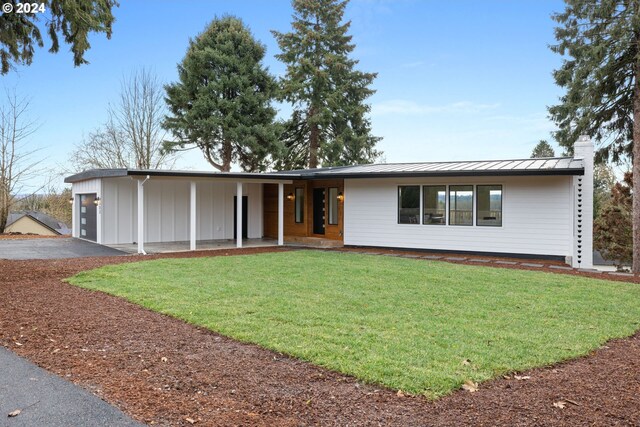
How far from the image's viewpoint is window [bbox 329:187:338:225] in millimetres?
16391

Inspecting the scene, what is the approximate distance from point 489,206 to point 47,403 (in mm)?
12093

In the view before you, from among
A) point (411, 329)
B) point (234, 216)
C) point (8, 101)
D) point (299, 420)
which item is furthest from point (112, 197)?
point (299, 420)

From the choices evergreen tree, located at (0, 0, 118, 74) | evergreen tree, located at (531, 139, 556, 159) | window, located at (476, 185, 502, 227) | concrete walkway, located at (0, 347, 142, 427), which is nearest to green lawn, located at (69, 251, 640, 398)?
concrete walkway, located at (0, 347, 142, 427)

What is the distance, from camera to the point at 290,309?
5961 millimetres

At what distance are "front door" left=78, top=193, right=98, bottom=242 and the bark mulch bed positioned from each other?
12.0 metres

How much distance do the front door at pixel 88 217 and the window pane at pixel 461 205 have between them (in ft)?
39.3

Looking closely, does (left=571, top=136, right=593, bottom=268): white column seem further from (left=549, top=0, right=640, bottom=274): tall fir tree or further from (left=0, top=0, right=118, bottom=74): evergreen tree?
(left=0, top=0, right=118, bottom=74): evergreen tree

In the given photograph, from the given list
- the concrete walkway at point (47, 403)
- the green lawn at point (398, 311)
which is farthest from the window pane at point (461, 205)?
the concrete walkway at point (47, 403)

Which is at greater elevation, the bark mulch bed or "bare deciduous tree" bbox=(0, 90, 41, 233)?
"bare deciduous tree" bbox=(0, 90, 41, 233)

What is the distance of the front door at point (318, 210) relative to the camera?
55.4 feet

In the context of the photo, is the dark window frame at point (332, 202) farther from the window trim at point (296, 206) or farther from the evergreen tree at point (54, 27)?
the evergreen tree at point (54, 27)

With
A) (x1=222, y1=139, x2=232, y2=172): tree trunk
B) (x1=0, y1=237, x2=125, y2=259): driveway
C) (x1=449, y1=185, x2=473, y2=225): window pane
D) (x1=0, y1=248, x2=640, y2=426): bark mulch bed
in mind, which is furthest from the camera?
(x1=222, y1=139, x2=232, y2=172): tree trunk
